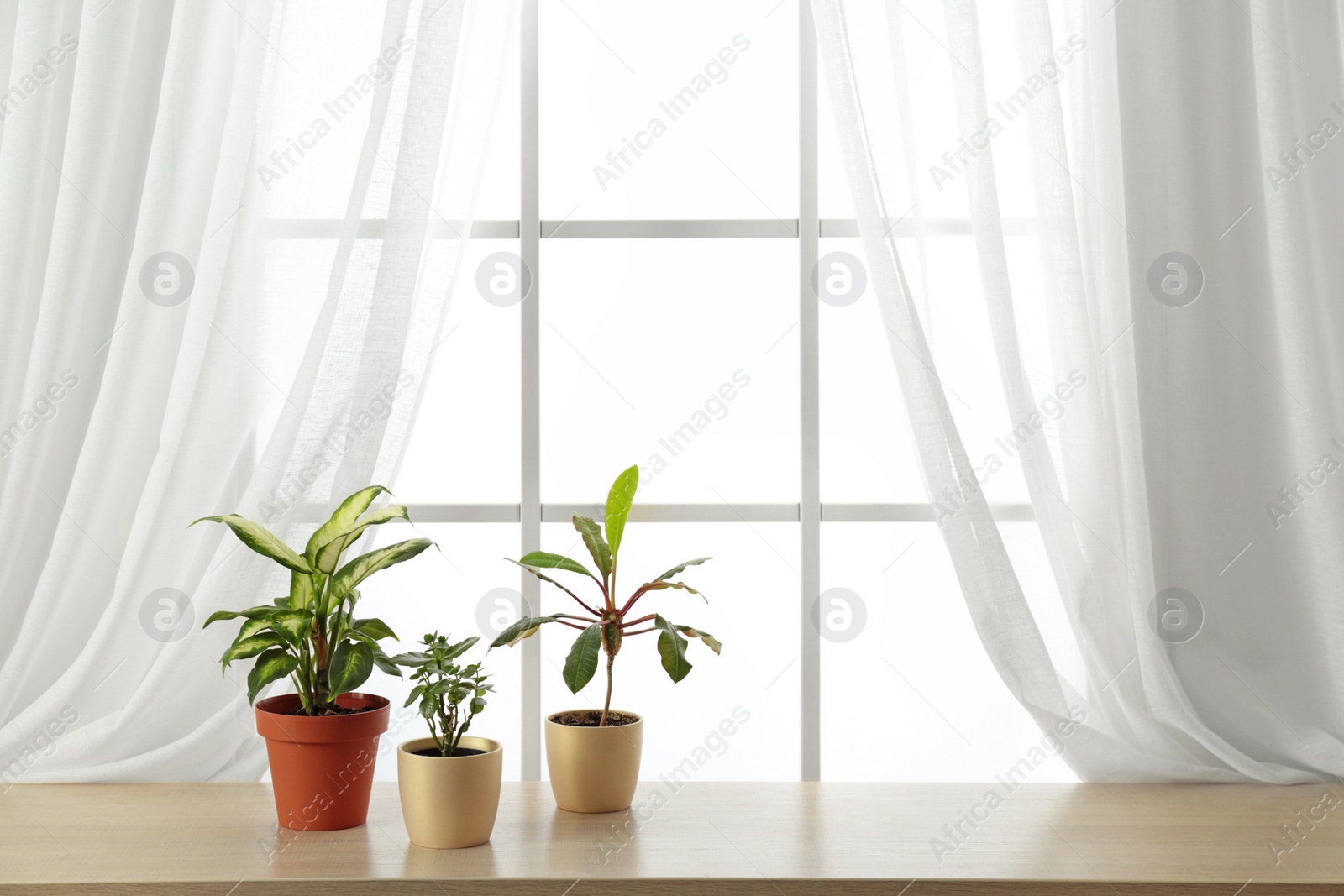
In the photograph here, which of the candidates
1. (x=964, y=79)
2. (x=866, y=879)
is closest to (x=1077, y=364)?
(x=964, y=79)

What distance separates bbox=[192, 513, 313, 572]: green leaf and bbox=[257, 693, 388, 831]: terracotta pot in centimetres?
25

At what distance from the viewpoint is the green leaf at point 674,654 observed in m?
1.54

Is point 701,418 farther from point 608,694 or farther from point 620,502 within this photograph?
point 608,694

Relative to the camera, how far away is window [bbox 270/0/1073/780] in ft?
6.38

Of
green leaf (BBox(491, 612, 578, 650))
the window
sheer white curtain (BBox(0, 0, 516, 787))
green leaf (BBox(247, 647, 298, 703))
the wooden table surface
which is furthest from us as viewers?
A: the window

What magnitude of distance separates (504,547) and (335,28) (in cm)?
108

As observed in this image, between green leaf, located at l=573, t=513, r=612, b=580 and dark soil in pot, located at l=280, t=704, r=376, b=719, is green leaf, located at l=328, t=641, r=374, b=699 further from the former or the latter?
green leaf, located at l=573, t=513, r=612, b=580

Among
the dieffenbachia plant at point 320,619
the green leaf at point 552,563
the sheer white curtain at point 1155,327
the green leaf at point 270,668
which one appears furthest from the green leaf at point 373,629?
the sheer white curtain at point 1155,327

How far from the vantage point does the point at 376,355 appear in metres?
1.80

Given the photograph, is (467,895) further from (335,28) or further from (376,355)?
(335,28)

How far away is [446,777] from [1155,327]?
5.05 ft

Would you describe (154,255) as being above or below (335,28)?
below

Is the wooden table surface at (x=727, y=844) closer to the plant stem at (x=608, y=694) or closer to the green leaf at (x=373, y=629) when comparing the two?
the plant stem at (x=608, y=694)

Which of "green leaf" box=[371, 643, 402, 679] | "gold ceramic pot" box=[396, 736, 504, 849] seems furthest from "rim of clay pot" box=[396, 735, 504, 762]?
"green leaf" box=[371, 643, 402, 679]
